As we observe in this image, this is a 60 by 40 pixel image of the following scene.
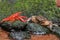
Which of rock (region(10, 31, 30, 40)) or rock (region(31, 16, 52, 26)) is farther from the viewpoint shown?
rock (region(31, 16, 52, 26))

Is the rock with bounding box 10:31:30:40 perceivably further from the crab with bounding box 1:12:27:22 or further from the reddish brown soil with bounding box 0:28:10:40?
the crab with bounding box 1:12:27:22

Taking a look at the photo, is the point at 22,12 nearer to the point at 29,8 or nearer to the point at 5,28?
the point at 29,8

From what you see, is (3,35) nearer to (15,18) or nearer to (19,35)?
(19,35)

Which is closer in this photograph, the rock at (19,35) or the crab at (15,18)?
the rock at (19,35)

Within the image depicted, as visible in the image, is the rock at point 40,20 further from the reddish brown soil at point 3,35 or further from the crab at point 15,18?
the reddish brown soil at point 3,35

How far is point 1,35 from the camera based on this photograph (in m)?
2.24

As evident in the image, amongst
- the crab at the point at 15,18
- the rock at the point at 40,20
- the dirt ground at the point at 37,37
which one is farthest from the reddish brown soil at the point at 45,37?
the crab at the point at 15,18

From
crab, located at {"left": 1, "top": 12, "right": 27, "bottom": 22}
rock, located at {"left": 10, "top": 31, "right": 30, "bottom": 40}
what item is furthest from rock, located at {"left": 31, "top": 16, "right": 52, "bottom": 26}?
rock, located at {"left": 10, "top": 31, "right": 30, "bottom": 40}

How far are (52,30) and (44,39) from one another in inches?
7.0

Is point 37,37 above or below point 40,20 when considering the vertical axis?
below

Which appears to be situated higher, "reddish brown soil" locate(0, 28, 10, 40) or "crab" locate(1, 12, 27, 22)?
"crab" locate(1, 12, 27, 22)

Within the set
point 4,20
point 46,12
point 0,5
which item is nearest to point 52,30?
point 46,12

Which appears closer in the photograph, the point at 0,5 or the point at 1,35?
the point at 1,35

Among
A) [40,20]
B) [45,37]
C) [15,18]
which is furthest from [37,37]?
[15,18]
